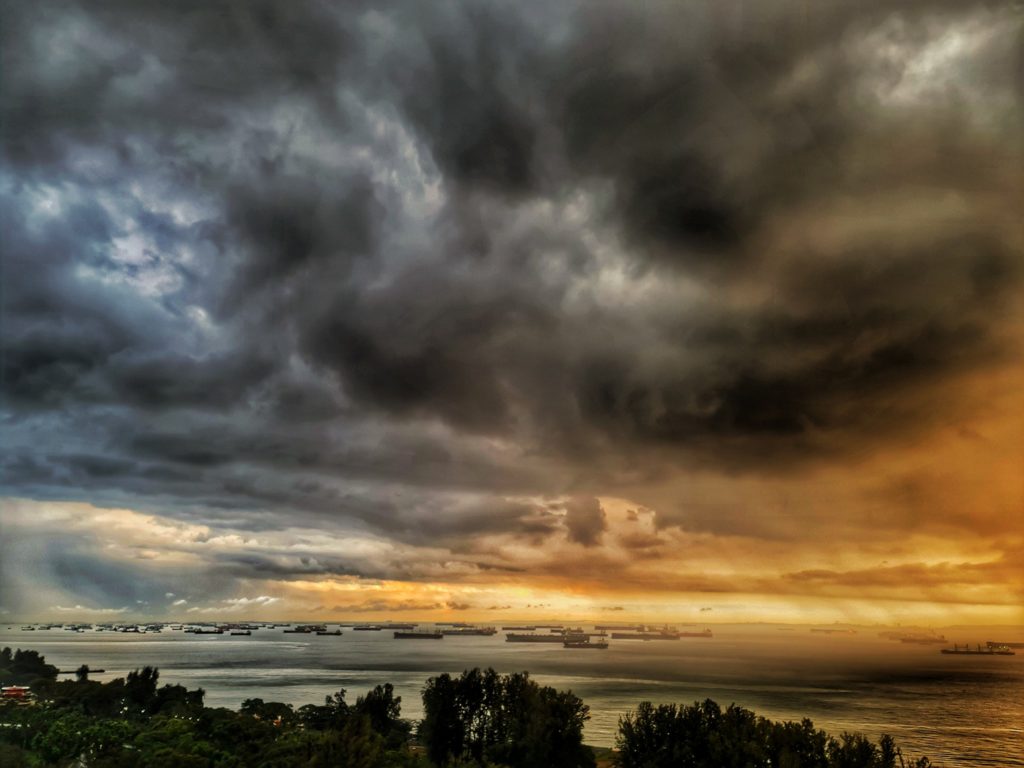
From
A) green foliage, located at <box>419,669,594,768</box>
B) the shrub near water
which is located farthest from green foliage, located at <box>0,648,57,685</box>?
green foliage, located at <box>419,669,594,768</box>

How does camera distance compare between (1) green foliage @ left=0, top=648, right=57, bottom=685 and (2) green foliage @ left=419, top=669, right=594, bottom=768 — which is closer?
(2) green foliage @ left=419, top=669, right=594, bottom=768

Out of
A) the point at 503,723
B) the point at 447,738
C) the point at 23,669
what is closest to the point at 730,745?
the point at 503,723

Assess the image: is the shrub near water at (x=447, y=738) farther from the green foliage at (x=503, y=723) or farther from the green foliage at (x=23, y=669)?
the green foliage at (x=23, y=669)

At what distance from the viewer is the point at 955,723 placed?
137875mm

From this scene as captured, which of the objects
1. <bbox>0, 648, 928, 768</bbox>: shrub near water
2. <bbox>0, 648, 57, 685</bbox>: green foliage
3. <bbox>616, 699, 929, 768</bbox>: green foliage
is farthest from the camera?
<bbox>0, 648, 57, 685</bbox>: green foliage

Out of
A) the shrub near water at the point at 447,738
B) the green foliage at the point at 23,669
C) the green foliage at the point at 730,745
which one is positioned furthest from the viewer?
the green foliage at the point at 23,669

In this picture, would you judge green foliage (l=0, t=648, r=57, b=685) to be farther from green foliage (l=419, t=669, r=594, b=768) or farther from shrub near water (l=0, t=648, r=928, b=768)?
green foliage (l=419, t=669, r=594, b=768)

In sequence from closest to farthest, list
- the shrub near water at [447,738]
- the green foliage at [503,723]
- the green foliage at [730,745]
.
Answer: the shrub near water at [447,738], the green foliage at [730,745], the green foliage at [503,723]

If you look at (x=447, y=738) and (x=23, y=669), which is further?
(x=23, y=669)

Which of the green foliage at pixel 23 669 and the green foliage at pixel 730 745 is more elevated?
the green foliage at pixel 730 745

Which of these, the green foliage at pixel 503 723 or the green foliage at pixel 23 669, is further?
the green foliage at pixel 23 669

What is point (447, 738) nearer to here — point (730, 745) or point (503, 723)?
point (503, 723)

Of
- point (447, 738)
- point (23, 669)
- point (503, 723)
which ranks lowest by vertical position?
point (23, 669)

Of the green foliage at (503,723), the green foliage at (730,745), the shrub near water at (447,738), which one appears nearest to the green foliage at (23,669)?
the shrub near water at (447,738)
